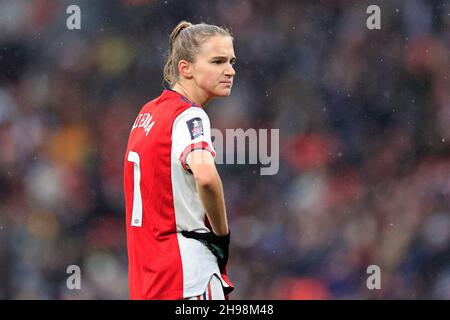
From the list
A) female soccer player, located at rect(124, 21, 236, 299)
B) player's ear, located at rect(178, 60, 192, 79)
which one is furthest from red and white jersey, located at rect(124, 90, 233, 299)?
player's ear, located at rect(178, 60, 192, 79)

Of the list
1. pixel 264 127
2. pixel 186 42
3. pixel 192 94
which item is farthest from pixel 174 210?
pixel 264 127

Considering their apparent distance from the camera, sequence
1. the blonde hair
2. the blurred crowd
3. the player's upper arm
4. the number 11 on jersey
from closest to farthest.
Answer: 1. the player's upper arm
2. the number 11 on jersey
3. the blonde hair
4. the blurred crowd

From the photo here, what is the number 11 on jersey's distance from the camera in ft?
7.66

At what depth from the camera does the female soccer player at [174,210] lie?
7.43 ft

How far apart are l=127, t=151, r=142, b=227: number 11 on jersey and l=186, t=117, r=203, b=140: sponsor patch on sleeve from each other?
0.63 ft

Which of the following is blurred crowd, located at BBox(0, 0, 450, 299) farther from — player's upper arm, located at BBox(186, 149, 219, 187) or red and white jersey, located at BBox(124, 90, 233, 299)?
player's upper arm, located at BBox(186, 149, 219, 187)

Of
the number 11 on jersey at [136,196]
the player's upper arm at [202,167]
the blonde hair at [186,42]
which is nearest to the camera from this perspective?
the player's upper arm at [202,167]

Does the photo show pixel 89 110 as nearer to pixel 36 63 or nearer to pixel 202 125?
pixel 36 63

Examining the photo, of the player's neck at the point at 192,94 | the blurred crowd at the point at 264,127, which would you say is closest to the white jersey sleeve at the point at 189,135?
the player's neck at the point at 192,94

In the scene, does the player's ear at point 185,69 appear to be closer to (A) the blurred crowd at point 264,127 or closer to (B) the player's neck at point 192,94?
(B) the player's neck at point 192,94
